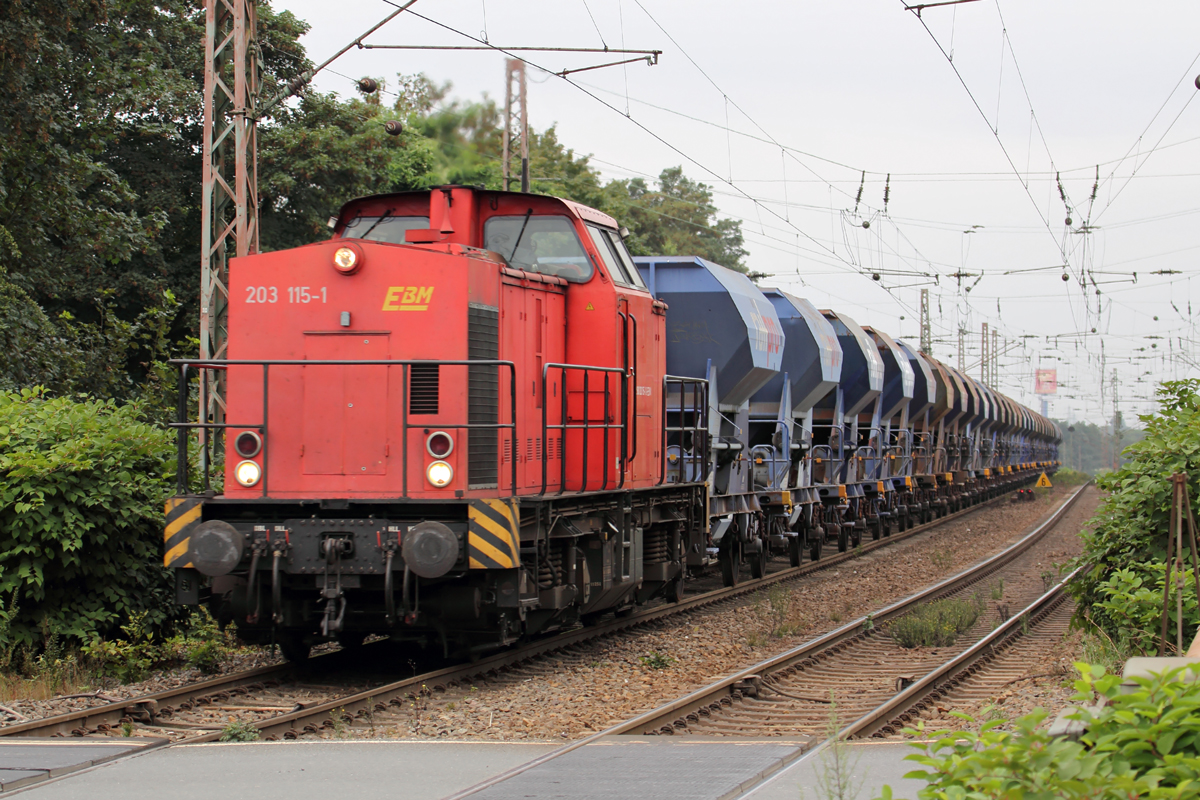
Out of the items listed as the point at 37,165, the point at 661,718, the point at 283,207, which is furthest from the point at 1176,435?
the point at 283,207

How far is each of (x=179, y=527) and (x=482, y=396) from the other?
2.19 meters

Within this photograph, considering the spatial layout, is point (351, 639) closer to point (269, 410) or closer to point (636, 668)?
point (269, 410)

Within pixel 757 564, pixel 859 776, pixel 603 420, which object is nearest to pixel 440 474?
pixel 603 420

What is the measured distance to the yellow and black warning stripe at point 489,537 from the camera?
7.23 metres

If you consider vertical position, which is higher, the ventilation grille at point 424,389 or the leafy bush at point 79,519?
the ventilation grille at point 424,389

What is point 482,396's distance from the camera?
7.89 m

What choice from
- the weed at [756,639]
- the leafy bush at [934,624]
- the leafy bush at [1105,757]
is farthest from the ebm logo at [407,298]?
the leafy bush at [934,624]

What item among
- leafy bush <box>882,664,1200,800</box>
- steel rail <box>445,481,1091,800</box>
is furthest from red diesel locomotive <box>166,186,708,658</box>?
leafy bush <box>882,664,1200,800</box>

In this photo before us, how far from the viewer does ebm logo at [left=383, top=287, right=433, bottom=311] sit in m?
7.79

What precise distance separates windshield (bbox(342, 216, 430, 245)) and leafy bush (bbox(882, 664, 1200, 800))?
6.49 m

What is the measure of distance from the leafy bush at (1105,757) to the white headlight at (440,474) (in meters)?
4.78

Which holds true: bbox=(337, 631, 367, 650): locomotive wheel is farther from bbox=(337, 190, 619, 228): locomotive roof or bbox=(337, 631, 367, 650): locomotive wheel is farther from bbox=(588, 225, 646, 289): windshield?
bbox=(588, 225, 646, 289): windshield

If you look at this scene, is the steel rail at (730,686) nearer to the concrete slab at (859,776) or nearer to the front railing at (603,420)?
the concrete slab at (859,776)

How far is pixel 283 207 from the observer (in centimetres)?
2584
